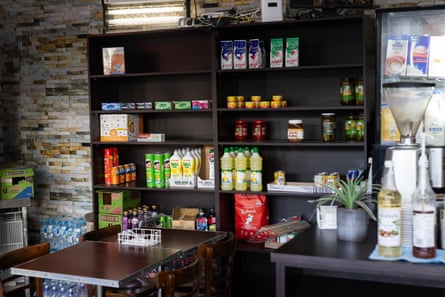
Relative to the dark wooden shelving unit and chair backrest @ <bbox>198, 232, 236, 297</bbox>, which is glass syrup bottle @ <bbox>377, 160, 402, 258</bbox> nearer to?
chair backrest @ <bbox>198, 232, 236, 297</bbox>

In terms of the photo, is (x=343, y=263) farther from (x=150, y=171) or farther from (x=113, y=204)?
(x=113, y=204)

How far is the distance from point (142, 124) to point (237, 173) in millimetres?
1074

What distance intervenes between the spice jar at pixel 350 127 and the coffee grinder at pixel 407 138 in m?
1.24

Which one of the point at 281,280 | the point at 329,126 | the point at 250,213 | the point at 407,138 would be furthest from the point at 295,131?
the point at 281,280

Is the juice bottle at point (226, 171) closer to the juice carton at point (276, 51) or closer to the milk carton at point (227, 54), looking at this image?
the milk carton at point (227, 54)

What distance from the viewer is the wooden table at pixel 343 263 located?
1.97 m

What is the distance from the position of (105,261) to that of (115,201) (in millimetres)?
1523

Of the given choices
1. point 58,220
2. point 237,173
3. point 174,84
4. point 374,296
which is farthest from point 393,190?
point 58,220

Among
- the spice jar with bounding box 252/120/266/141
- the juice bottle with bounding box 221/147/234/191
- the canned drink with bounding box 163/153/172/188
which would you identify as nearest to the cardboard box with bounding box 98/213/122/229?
the canned drink with bounding box 163/153/172/188

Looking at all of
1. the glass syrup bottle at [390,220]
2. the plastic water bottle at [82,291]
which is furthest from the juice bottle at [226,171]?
the glass syrup bottle at [390,220]

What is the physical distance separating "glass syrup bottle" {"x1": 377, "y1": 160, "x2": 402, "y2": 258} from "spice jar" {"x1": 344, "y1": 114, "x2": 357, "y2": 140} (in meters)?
1.87

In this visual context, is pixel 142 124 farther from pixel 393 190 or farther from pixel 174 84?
pixel 393 190

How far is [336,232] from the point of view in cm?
253

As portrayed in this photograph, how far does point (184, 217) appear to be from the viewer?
14.7 feet
